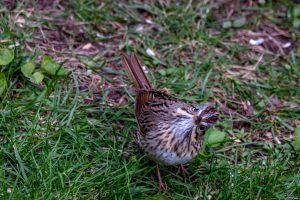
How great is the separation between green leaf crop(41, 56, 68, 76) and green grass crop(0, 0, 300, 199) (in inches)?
2.6

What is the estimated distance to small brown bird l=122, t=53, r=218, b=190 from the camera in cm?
456

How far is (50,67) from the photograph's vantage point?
546cm

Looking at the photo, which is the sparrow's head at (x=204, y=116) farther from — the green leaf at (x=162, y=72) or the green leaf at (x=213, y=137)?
the green leaf at (x=162, y=72)

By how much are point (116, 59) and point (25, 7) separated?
3.14ft

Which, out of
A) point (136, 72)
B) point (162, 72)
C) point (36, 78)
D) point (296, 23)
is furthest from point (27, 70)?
point (296, 23)

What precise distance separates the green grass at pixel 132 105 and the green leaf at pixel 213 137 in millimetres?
59

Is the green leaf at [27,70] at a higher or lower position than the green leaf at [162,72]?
higher

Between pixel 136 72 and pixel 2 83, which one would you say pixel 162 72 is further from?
pixel 2 83

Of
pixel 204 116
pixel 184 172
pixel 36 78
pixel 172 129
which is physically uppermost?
pixel 204 116

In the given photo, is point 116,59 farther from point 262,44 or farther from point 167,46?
point 262,44

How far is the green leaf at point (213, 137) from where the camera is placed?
521cm

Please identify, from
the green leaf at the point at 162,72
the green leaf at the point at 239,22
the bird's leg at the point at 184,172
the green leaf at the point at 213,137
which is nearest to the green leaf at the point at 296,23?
the green leaf at the point at 239,22

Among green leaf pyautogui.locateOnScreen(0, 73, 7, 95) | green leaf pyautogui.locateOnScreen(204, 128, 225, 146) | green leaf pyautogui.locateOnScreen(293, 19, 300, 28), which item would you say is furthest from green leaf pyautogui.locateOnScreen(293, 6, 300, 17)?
green leaf pyautogui.locateOnScreen(0, 73, 7, 95)

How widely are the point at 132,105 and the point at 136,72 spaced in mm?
335
